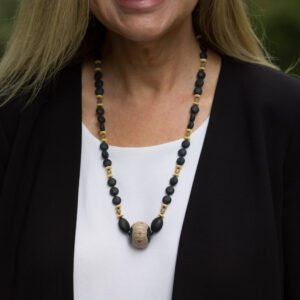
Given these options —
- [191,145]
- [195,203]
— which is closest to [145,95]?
[191,145]

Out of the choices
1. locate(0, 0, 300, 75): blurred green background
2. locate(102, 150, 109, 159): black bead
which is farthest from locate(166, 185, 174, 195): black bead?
locate(0, 0, 300, 75): blurred green background

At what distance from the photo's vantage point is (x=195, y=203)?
2.75 meters

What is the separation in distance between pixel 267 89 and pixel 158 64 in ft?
1.09

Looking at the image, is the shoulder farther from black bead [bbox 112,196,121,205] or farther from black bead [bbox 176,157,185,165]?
black bead [bbox 112,196,121,205]

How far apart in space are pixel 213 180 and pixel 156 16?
475 millimetres

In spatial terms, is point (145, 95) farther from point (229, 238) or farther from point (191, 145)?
point (229, 238)

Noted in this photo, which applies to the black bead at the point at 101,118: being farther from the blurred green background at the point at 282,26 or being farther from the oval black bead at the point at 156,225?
the blurred green background at the point at 282,26

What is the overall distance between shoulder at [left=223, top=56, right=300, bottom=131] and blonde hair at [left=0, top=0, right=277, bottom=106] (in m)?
0.04

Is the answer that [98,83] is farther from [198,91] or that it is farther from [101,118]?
[198,91]

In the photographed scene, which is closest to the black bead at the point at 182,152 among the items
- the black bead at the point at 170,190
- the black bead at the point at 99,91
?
the black bead at the point at 170,190

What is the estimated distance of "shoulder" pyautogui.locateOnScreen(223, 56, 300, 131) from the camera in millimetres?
2811

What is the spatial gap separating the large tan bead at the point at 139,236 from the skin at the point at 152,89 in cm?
26

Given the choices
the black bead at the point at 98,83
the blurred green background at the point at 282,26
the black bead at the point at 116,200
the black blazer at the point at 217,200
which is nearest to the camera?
the black blazer at the point at 217,200

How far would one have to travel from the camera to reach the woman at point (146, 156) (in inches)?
108
